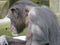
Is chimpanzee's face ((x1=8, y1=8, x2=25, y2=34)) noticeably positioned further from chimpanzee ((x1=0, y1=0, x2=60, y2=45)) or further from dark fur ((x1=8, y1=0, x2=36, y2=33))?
chimpanzee ((x1=0, y1=0, x2=60, y2=45))

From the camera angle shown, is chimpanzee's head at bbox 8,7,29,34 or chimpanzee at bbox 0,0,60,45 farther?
chimpanzee's head at bbox 8,7,29,34

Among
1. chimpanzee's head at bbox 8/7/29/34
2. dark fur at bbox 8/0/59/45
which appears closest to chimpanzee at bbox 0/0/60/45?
dark fur at bbox 8/0/59/45

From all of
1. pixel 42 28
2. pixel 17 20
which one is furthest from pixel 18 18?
pixel 42 28

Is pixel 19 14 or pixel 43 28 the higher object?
pixel 19 14

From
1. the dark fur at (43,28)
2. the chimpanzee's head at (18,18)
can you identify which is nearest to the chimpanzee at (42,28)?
the dark fur at (43,28)

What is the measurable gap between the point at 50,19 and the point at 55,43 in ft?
0.83

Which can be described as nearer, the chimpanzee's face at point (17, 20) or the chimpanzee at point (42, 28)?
the chimpanzee at point (42, 28)

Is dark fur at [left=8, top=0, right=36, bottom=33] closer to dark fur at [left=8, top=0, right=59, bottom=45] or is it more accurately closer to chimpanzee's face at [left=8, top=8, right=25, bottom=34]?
chimpanzee's face at [left=8, top=8, right=25, bottom=34]

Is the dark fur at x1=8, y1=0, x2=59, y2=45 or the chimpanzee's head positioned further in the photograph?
the chimpanzee's head

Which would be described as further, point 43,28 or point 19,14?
point 19,14

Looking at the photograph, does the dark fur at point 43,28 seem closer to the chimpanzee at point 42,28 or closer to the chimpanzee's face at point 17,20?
the chimpanzee at point 42,28

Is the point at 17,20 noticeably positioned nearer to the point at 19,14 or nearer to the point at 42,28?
the point at 19,14

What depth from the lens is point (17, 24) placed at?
12.1 feet

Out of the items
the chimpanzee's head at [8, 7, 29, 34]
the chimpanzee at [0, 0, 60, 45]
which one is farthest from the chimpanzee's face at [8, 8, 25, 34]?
the chimpanzee at [0, 0, 60, 45]
